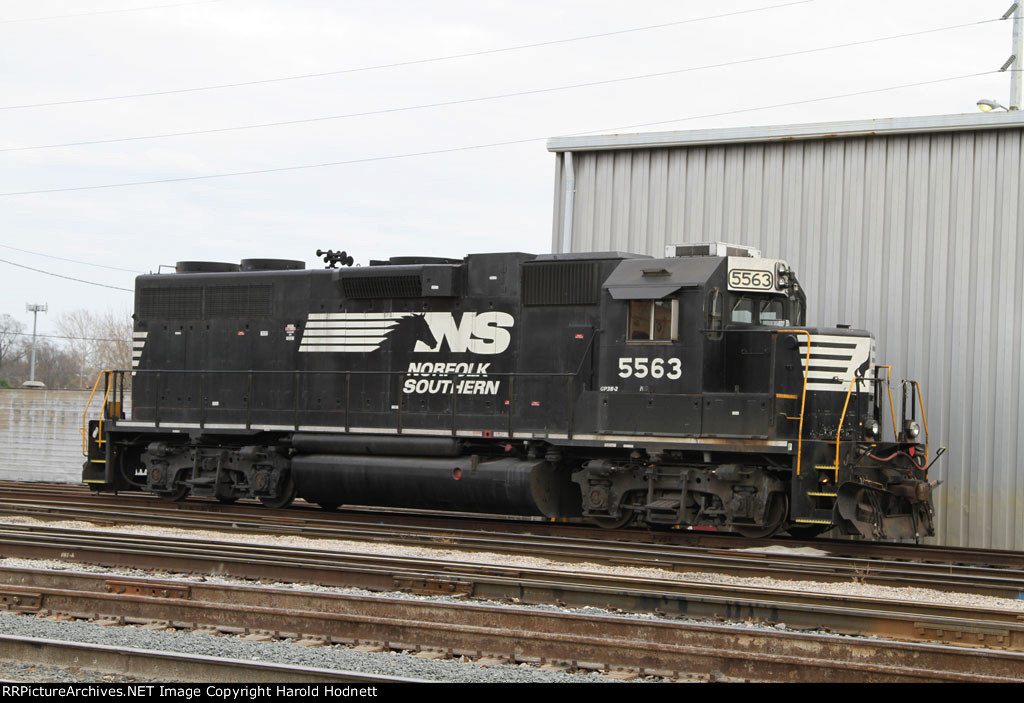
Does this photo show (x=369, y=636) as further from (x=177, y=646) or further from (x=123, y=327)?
(x=123, y=327)

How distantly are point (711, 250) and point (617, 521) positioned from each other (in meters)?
3.58

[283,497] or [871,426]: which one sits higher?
[871,426]

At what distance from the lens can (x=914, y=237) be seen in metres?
15.7

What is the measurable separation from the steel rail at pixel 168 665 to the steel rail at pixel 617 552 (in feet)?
17.5

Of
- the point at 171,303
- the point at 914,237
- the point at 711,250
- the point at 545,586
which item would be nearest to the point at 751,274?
the point at 711,250

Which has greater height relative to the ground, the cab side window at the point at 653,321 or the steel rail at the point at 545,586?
the cab side window at the point at 653,321

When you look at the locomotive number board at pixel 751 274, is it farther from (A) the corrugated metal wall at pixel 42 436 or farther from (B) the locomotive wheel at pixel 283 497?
(A) the corrugated metal wall at pixel 42 436

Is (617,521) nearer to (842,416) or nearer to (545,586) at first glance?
(842,416)

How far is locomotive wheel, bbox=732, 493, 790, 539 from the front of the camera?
42.6 feet

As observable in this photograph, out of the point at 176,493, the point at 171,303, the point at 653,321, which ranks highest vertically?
the point at 171,303

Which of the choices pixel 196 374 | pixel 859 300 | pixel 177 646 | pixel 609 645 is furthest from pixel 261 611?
pixel 859 300

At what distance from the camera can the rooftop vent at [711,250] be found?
44.2 feet

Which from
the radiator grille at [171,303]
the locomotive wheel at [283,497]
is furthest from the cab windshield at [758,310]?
the radiator grille at [171,303]

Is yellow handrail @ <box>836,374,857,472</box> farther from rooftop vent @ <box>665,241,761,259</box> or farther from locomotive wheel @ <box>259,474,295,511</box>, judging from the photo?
locomotive wheel @ <box>259,474,295,511</box>
